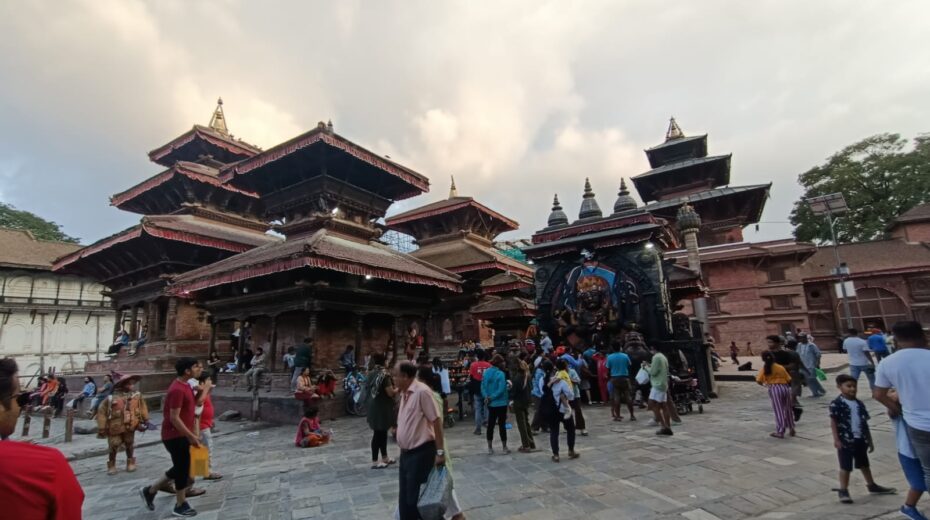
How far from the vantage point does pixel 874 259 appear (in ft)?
94.4

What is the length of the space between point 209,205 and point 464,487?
20.3 m

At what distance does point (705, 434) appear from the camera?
7.52m

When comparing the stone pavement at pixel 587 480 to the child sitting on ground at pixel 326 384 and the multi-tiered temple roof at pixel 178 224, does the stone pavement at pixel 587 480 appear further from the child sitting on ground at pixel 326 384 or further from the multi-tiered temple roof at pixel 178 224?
the multi-tiered temple roof at pixel 178 224

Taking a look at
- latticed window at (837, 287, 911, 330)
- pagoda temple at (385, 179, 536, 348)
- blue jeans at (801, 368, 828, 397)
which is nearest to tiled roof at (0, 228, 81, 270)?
pagoda temple at (385, 179, 536, 348)

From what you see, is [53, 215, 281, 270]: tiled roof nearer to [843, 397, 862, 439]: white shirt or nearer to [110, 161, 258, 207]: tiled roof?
[110, 161, 258, 207]: tiled roof

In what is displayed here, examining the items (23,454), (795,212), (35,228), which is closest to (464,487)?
(23,454)

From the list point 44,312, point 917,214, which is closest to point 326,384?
point 44,312

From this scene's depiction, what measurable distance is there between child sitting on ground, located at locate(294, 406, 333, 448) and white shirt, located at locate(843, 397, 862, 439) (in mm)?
8015

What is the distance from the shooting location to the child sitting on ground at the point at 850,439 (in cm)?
433

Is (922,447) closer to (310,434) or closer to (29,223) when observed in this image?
(310,434)

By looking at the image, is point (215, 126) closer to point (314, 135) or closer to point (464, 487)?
point (314, 135)

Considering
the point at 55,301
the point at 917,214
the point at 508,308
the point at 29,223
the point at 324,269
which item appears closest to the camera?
the point at 324,269

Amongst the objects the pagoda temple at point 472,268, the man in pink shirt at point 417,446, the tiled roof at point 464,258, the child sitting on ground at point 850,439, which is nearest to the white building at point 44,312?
the pagoda temple at point 472,268

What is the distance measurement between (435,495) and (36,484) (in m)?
2.60
